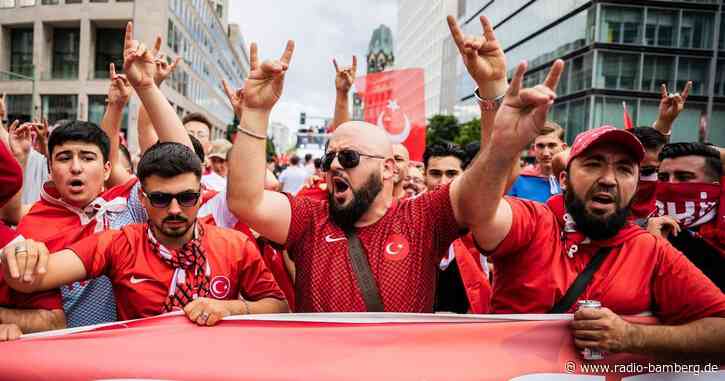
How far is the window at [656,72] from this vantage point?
35.8 metres

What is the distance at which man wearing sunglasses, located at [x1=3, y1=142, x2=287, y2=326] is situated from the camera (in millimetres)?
2615

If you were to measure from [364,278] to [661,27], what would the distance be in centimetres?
3919

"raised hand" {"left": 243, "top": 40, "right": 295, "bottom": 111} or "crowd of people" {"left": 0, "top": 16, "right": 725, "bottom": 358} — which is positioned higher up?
Result: "raised hand" {"left": 243, "top": 40, "right": 295, "bottom": 111}

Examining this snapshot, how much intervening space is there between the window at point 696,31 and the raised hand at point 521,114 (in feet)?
128

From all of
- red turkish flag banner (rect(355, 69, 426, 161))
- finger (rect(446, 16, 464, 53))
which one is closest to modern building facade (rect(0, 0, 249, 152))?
red turkish flag banner (rect(355, 69, 426, 161))

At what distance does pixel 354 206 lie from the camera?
2.79 metres

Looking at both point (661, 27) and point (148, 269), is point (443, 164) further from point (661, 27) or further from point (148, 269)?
point (661, 27)

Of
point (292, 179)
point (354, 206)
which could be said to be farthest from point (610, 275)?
point (292, 179)

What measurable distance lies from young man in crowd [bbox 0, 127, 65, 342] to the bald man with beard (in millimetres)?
875

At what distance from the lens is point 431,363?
240cm

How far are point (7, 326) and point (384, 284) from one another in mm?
1591

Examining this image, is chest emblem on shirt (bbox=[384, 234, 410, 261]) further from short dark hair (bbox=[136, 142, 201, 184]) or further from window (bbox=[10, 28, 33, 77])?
window (bbox=[10, 28, 33, 77])

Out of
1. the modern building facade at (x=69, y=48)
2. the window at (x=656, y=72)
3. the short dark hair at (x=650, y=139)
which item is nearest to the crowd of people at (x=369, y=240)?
the short dark hair at (x=650, y=139)

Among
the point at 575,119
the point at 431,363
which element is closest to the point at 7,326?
the point at 431,363
